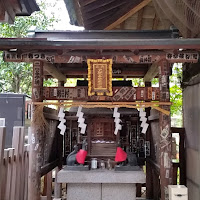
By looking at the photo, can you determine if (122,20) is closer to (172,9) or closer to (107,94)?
(172,9)

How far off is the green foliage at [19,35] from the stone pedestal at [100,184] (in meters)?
6.25

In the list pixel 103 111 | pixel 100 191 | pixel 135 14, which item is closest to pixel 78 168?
pixel 100 191

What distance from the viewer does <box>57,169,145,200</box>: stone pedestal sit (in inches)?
244

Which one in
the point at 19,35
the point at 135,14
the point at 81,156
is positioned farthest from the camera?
the point at 19,35

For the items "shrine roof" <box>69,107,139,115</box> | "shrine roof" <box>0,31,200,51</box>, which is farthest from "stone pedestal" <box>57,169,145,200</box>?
"shrine roof" <box>0,31,200,51</box>

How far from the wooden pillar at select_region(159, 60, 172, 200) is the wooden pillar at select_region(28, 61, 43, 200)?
2.62 metres

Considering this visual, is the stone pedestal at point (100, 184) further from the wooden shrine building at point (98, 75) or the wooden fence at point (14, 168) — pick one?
the wooden fence at point (14, 168)

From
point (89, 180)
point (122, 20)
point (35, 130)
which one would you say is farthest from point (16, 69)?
point (89, 180)

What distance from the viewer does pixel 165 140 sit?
19.2 feet

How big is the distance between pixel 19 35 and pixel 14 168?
693 cm

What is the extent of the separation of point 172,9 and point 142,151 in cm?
418

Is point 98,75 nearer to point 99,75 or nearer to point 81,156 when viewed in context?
point 99,75

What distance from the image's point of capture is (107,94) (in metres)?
5.93

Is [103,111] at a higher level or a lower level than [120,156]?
higher
